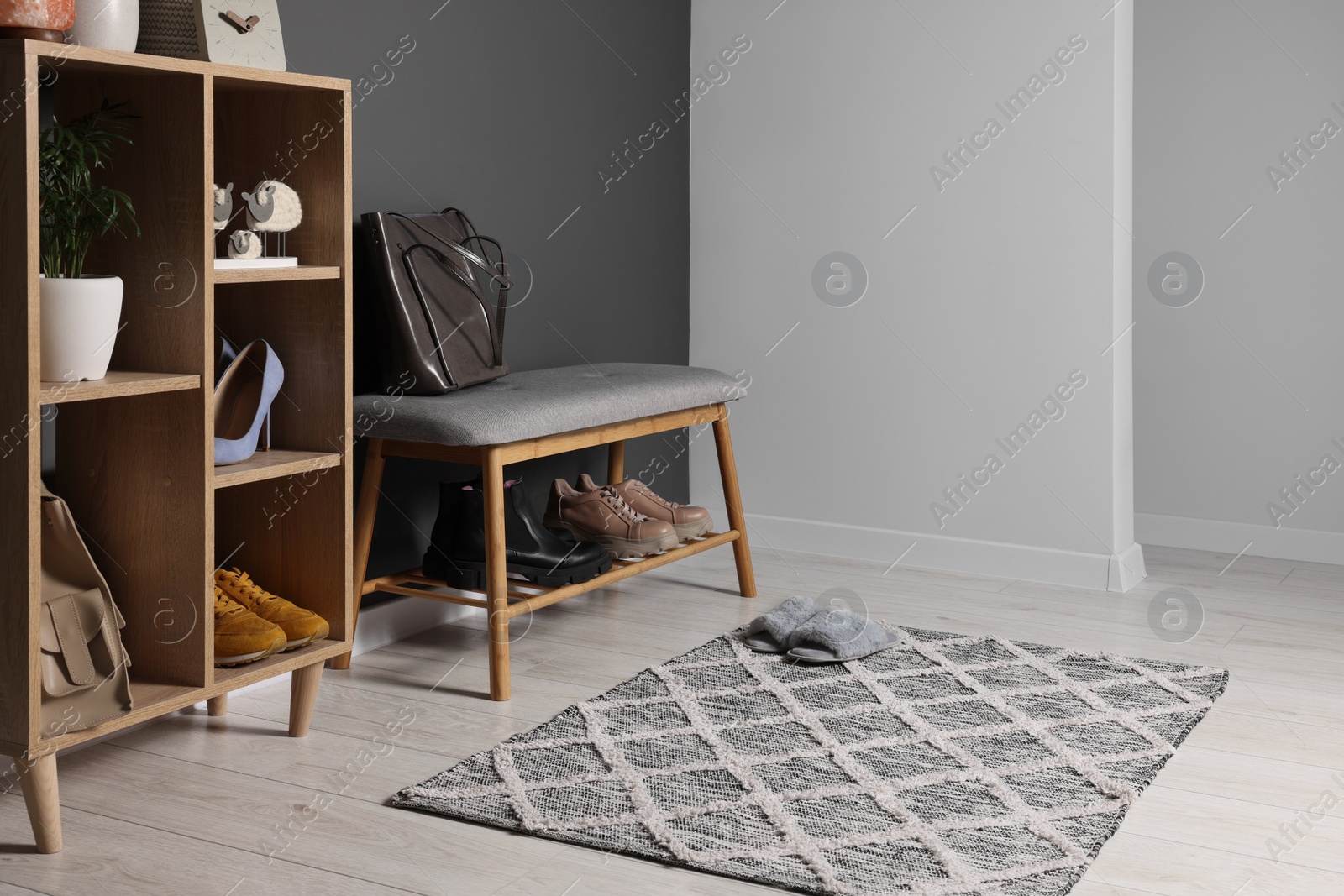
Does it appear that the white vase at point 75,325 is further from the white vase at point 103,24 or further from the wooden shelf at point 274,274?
the white vase at point 103,24

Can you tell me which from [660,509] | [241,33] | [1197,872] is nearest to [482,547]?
[660,509]

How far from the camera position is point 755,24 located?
3.49 metres

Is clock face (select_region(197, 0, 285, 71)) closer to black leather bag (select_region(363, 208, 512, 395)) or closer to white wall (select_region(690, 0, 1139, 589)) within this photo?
black leather bag (select_region(363, 208, 512, 395))

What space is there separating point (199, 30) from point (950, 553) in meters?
2.25

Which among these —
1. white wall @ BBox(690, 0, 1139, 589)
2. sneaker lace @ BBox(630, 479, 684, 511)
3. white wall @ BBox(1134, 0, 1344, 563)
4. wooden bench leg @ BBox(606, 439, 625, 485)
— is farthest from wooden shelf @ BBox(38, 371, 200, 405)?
white wall @ BBox(1134, 0, 1344, 563)

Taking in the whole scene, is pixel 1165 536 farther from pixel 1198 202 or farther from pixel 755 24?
pixel 755 24

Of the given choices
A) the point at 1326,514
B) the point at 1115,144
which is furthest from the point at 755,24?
the point at 1326,514

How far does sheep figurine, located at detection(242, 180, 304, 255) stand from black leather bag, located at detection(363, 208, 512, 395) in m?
0.39

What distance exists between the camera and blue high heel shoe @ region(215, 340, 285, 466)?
1.92 meters

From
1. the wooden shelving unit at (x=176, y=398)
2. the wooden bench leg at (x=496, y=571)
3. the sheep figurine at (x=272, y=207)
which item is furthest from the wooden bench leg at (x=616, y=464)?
the sheep figurine at (x=272, y=207)

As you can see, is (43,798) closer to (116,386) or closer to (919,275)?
(116,386)

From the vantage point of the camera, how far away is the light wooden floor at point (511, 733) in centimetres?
155

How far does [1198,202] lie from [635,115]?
1.59m

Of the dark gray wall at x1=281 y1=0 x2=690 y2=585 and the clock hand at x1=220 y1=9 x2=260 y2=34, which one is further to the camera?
the dark gray wall at x1=281 y1=0 x2=690 y2=585
